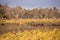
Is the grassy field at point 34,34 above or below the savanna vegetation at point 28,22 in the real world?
below

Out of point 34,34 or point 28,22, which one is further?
point 28,22

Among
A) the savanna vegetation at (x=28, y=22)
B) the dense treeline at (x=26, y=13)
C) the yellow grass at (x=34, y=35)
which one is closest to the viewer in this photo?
the yellow grass at (x=34, y=35)

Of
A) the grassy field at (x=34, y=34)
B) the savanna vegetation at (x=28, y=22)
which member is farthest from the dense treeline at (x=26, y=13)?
the grassy field at (x=34, y=34)

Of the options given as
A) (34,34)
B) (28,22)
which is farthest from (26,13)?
(34,34)

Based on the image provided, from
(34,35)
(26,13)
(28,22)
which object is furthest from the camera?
(26,13)

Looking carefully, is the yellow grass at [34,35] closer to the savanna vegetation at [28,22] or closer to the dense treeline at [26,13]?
the savanna vegetation at [28,22]

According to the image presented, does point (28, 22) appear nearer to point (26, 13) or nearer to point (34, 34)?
point (26, 13)

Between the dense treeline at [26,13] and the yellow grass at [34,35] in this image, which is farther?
the dense treeline at [26,13]

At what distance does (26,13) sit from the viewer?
6988 millimetres

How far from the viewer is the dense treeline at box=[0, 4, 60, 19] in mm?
6836

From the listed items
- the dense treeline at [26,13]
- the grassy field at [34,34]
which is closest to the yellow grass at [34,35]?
the grassy field at [34,34]

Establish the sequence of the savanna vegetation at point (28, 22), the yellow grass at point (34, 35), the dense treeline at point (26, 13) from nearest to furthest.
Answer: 1. the yellow grass at point (34, 35)
2. the savanna vegetation at point (28, 22)
3. the dense treeline at point (26, 13)

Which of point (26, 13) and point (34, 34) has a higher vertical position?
point (26, 13)

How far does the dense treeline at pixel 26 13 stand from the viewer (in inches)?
269
